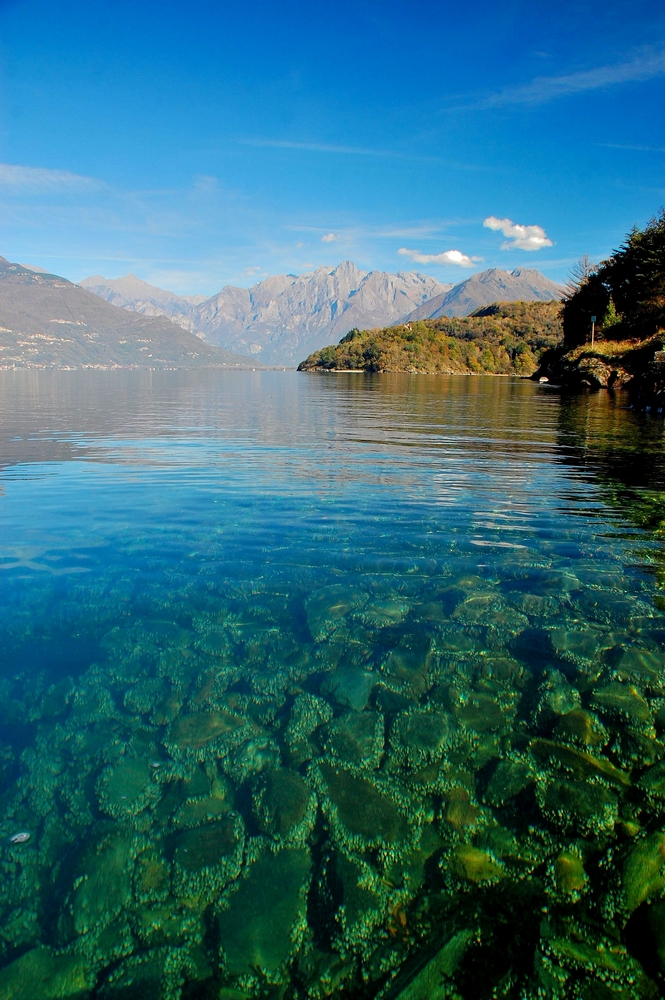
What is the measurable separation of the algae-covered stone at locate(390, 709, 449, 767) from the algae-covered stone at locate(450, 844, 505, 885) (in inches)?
39.5

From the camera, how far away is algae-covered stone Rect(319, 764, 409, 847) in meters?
4.77

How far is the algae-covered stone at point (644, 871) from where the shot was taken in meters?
4.11

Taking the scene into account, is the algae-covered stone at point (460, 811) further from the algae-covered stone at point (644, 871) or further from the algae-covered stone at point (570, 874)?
the algae-covered stone at point (644, 871)

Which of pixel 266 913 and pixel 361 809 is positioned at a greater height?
pixel 361 809

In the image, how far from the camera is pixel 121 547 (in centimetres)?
1192

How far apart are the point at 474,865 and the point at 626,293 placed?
89339mm

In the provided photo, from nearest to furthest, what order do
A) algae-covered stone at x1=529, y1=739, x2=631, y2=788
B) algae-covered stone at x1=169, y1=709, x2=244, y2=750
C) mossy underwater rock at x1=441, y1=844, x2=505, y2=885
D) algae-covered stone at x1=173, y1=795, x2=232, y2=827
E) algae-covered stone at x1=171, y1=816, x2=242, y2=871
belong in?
mossy underwater rock at x1=441, y1=844, x2=505, y2=885 < algae-covered stone at x1=171, y1=816, x2=242, y2=871 < algae-covered stone at x1=173, y1=795, x2=232, y2=827 < algae-covered stone at x1=529, y1=739, x2=631, y2=788 < algae-covered stone at x1=169, y1=709, x2=244, y2=750

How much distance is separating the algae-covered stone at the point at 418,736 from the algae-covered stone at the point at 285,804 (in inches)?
43.5

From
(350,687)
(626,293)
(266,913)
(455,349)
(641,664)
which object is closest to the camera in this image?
(266,913)

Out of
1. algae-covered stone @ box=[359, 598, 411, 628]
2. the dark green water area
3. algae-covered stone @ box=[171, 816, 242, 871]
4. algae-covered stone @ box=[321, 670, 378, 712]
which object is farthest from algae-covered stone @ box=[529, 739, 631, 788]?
algae-covered stone @ box=[171, 816, 242, 871]

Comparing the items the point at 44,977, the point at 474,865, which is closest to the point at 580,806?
the point at 474,865

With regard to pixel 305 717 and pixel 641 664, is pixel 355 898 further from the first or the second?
pixel 641 664

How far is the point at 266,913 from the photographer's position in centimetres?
420

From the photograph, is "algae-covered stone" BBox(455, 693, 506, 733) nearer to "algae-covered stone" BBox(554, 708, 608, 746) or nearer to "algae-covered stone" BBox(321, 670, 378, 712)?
"algae-covered stone" BBox(554, 708, 608, 746)
